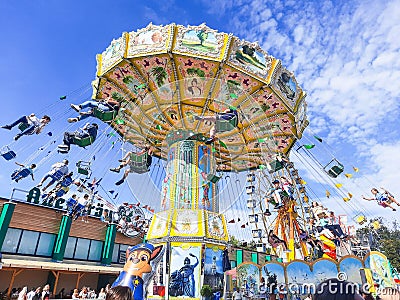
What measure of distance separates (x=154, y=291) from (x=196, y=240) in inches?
96.5

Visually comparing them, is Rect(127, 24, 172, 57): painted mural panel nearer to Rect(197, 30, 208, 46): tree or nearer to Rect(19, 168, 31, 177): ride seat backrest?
Rect(197, 30, 208, 46): tree

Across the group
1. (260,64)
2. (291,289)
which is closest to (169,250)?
(291,289)

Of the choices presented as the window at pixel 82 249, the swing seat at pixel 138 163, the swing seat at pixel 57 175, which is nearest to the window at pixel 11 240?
the window at pixel 82 249

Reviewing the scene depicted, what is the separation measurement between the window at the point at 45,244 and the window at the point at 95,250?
278 cm

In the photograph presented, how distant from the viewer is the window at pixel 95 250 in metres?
19.4

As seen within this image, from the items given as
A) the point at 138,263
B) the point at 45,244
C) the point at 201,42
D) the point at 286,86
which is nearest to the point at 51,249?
the point at 45,244

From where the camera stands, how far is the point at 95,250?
1958 cm

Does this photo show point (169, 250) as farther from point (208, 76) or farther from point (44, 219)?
point (44, 219)

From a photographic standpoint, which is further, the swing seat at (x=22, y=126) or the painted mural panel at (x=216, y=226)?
the painted mural panel at (x=216, y=226)

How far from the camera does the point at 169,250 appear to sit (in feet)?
37.1

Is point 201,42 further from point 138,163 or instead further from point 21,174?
point 21,174

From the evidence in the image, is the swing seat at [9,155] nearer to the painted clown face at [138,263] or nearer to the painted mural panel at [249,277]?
the painted clown face at [138,263]

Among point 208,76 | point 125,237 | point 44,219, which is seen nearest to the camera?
point 208,76

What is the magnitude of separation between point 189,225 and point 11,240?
426 inches
